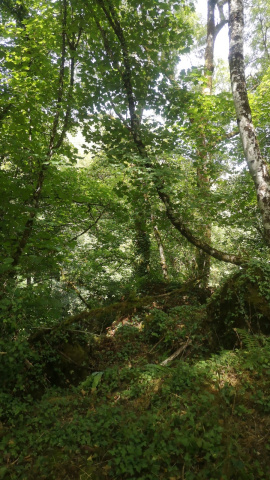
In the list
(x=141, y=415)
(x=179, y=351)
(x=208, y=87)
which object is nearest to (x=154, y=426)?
(x=141, y=415)

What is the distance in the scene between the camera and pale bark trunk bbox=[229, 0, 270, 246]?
16.4ft

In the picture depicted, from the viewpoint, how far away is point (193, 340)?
5.54 metres

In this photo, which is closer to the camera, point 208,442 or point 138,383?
point 208,442

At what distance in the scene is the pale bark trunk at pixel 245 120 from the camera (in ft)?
16.4

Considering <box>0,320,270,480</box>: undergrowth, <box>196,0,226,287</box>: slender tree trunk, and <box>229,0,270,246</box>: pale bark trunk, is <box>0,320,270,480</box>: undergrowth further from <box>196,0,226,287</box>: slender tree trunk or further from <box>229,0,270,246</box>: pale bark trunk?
<box>196,0,226,287</box>: slender tree trunk

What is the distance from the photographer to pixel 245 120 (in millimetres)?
5273

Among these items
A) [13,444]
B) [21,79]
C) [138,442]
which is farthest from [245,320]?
[21,79]

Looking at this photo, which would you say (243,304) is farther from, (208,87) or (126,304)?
(208,87)

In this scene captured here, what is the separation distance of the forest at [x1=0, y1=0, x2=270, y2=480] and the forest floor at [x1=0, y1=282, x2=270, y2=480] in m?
0.02

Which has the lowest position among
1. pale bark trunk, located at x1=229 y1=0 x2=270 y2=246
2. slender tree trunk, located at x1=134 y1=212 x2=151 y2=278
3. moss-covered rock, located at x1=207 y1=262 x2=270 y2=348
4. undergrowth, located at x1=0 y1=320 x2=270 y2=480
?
undergrowth, located at x1=0 y1=320 x2=270 y2=480

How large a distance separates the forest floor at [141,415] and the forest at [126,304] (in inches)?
0.8

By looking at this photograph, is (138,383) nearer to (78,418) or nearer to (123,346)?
(78,418)

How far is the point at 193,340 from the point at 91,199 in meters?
5.40

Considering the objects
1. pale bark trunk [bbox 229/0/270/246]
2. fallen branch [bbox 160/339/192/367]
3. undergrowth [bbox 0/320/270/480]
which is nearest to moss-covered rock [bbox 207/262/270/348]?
undergrowth [bbox 0/320/270/480]
